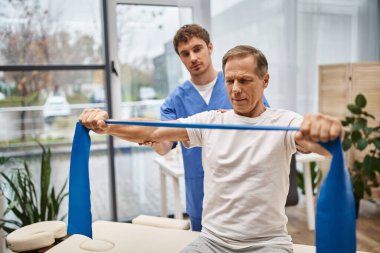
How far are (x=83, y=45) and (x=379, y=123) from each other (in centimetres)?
303

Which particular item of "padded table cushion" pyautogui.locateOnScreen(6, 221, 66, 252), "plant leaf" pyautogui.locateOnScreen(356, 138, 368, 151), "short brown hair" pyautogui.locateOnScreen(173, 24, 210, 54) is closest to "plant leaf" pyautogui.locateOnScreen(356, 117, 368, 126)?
"plant leaf" pyautogui.locateOnScreen(356, 138, 368, 151)

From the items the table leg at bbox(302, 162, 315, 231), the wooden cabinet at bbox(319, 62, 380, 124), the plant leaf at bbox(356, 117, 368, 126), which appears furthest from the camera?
the wooden cabinet at bbox(319, 62, 380, 124)

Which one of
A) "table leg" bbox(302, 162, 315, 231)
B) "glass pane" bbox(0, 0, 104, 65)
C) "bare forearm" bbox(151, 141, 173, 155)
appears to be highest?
"glass pane" bbox(0, 0, 104, 65)

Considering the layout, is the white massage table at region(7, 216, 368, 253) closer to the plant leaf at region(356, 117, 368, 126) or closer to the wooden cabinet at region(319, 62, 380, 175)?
the plant leaf at region(356, 117, 368, 126)

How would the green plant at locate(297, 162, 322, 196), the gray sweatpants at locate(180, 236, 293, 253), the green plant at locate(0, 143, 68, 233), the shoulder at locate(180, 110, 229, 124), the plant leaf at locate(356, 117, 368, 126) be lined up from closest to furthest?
the gray sweatpants at locate(180, 236, 293, 253) < the shoulder at locate(180, 110, 229, 124) < the green plant at locate(0, 143, 68, 233) < the plant leaf at locate(356, 117, 368, 126) < the green plant at locate(297, 162, 322, 196)

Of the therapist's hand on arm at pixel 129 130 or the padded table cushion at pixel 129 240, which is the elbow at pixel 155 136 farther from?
the padded table cushion at pixel 129 240

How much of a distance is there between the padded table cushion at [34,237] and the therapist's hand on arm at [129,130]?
0.64 meters

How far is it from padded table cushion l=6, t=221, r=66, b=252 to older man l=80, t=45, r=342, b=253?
2.63 feet

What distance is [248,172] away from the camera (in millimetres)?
1261

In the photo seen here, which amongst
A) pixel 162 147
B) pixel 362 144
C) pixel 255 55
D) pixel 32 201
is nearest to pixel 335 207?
pixel 255 55

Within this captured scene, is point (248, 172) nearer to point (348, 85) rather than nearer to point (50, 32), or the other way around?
point (50, 32)

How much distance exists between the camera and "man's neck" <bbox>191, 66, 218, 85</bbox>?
75.9 inches

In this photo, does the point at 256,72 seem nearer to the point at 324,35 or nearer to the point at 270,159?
the point at 270,159

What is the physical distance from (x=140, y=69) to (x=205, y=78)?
1661 millimetres
